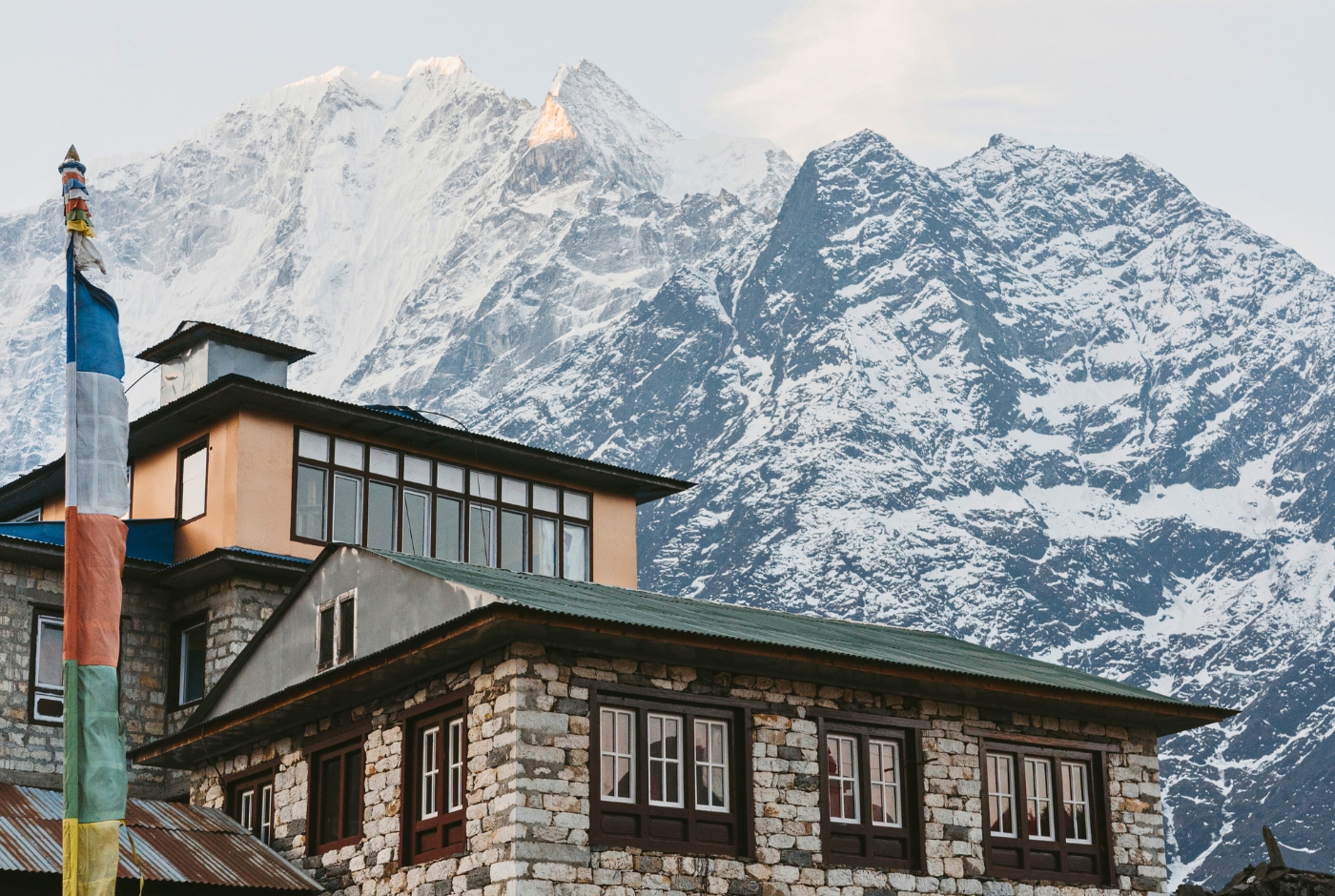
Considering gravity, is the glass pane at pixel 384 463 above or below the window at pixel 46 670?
above

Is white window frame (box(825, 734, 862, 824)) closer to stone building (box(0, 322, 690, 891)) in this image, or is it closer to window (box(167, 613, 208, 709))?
stone building (box(0, 322, 690, 891))

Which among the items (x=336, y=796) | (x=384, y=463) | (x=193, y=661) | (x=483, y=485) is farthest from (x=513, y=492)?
(x=336, y=796)

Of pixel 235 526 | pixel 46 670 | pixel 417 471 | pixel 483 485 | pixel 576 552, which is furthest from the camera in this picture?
pixel 576 552

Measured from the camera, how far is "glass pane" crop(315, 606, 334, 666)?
76.3 ft

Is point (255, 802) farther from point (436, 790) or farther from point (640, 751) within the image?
point (640, 751)

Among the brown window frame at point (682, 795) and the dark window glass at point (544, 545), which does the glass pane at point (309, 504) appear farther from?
the brown window frame at point (682, 795)

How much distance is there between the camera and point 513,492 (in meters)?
34.9

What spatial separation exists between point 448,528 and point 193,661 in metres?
5.49

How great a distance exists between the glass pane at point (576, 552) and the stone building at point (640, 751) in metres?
9.40

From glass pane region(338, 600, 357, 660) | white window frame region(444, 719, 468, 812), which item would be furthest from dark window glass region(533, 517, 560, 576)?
white window frame region(444, 719, 468, 812)

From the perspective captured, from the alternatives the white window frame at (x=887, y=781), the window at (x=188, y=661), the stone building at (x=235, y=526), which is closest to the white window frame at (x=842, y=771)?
the white window frame at (x=887, y=781)

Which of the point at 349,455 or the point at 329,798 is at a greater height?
the point at 349,455

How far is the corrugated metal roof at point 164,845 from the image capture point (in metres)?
20.4

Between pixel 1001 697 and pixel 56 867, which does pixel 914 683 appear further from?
pixel 56 867
